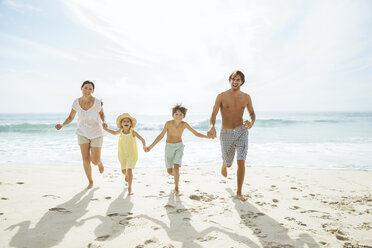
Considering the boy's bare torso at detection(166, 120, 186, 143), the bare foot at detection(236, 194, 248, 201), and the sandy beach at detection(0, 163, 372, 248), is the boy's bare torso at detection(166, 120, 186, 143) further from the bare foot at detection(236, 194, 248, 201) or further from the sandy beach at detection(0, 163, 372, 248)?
the bare foot at detection(236, 194, 248, 201)

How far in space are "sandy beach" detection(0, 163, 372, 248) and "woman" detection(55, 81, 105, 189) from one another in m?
0.73

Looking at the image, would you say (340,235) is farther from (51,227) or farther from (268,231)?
(51,227)

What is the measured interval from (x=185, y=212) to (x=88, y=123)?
8.71ft

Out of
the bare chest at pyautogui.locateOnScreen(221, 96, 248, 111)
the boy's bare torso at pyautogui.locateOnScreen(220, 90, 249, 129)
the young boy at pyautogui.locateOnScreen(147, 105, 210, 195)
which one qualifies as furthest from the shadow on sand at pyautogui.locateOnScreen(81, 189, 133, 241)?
the bare chest at pyautogui.locateOnScreen(221, 96, 248, 111)

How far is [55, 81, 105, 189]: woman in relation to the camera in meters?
4.53

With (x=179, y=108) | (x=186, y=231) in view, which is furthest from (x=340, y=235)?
(x=179, y=108)

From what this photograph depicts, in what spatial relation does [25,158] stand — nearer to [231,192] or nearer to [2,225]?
[2,225]

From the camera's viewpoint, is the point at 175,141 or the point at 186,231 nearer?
the point at 186,231

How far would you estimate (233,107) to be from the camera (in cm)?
434

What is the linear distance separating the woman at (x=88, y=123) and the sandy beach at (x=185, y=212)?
73cm

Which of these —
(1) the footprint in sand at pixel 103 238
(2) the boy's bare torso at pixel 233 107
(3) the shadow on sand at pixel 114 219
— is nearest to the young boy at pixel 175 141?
(2) the boy's bare torso at pixel 233 107

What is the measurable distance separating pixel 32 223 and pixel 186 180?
313cm

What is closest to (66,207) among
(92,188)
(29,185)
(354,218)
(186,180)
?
(92,188)

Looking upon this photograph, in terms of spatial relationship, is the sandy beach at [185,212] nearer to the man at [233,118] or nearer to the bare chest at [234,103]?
the man at [233,118]
